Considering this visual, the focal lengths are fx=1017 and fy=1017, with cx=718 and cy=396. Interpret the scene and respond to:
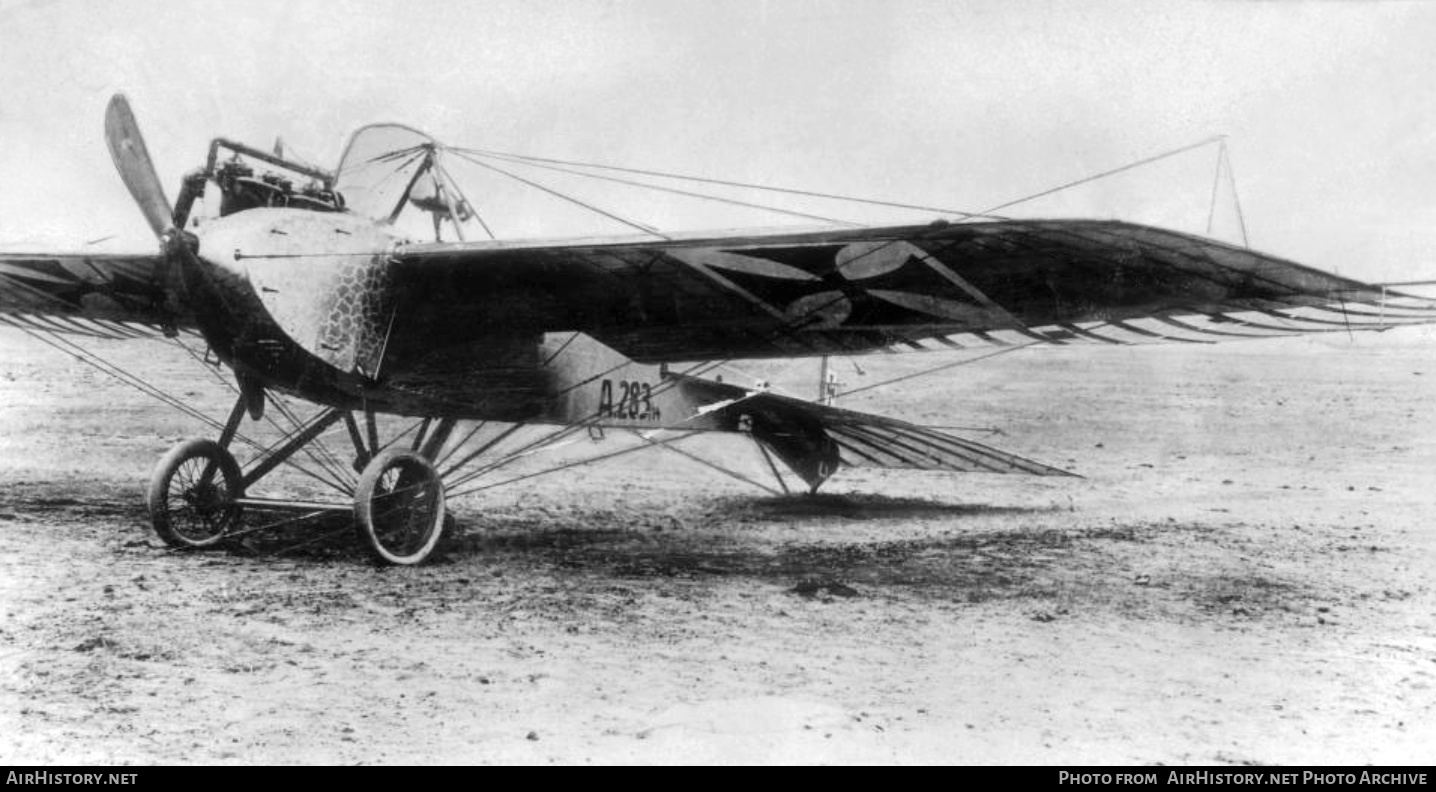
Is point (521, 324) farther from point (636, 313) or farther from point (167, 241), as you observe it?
point (167, 241)

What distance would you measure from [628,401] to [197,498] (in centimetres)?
361

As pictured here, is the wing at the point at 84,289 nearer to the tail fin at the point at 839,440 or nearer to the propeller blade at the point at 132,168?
the propeller blade at the point at 132,168

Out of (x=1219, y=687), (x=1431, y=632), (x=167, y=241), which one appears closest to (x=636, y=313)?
(x=167, y=241)

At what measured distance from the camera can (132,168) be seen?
6.50 m

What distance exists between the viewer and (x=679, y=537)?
31.0 feet

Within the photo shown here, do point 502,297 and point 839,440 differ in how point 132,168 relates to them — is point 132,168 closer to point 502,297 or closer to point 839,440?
point 502,297

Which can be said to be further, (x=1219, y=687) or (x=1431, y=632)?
(x=1431, y=632)

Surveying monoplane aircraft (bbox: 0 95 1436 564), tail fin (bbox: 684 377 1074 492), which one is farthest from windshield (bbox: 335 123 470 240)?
tail fin (bbox: 684 377 1074 492)

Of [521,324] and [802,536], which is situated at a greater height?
[521,324]

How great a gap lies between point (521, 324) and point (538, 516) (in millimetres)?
3345

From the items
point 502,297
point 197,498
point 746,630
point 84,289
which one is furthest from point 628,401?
point 84,289

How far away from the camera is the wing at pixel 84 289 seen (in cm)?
828

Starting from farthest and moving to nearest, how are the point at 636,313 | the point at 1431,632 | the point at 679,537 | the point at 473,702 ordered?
the point at 679,537 < the point at 636,313 < the point at 1431,632 < the point at 473,702

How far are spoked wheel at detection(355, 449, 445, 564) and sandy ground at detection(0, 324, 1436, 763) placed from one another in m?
0.26
